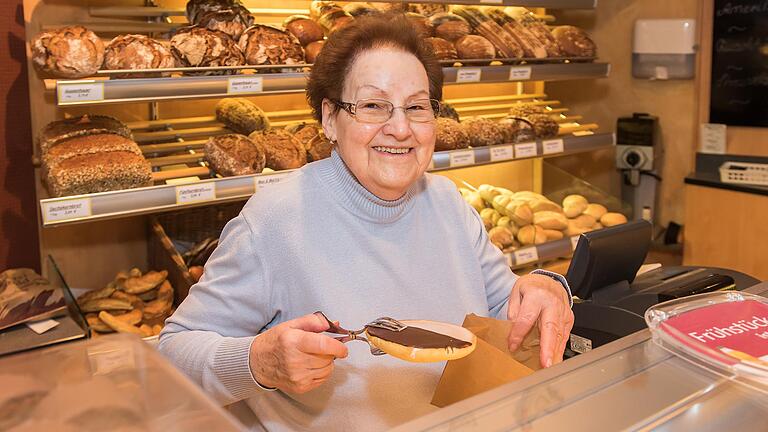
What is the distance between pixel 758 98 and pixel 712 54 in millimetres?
334

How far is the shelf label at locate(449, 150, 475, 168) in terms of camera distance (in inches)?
127

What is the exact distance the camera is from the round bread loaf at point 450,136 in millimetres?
3307

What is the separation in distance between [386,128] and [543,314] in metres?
0.52

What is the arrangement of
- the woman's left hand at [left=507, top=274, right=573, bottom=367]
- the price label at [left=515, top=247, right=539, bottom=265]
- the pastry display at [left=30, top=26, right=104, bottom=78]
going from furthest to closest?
1. the price label at [left=515, top=247, right=539, bottom=265]
2. the pastry display at [left=30, top=26, right=104, bottom=78]
3. the woman's left hand at [left=507, top=274, right=573, bottom=367]

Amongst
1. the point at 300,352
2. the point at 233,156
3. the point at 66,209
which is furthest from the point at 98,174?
the point at 300,352

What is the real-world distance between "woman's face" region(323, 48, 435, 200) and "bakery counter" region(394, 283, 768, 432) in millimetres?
745

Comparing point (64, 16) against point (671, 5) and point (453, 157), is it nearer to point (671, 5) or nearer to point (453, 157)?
point (453, 157)

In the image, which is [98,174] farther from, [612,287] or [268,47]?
[612,287]

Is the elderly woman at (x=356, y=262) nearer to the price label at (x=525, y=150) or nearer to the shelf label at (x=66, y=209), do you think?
the shelf label at (x=66, y=209)

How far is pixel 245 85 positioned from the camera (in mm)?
2666

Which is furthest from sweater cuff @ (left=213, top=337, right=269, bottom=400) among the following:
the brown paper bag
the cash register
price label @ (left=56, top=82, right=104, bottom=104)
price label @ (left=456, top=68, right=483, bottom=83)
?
price label @ (left=456, top=68, right=483, bottom=83)

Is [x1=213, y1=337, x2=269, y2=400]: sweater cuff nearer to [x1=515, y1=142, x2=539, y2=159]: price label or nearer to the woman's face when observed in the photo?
the woman's face

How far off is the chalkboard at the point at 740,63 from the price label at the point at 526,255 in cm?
136

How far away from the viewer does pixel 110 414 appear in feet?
2.63
